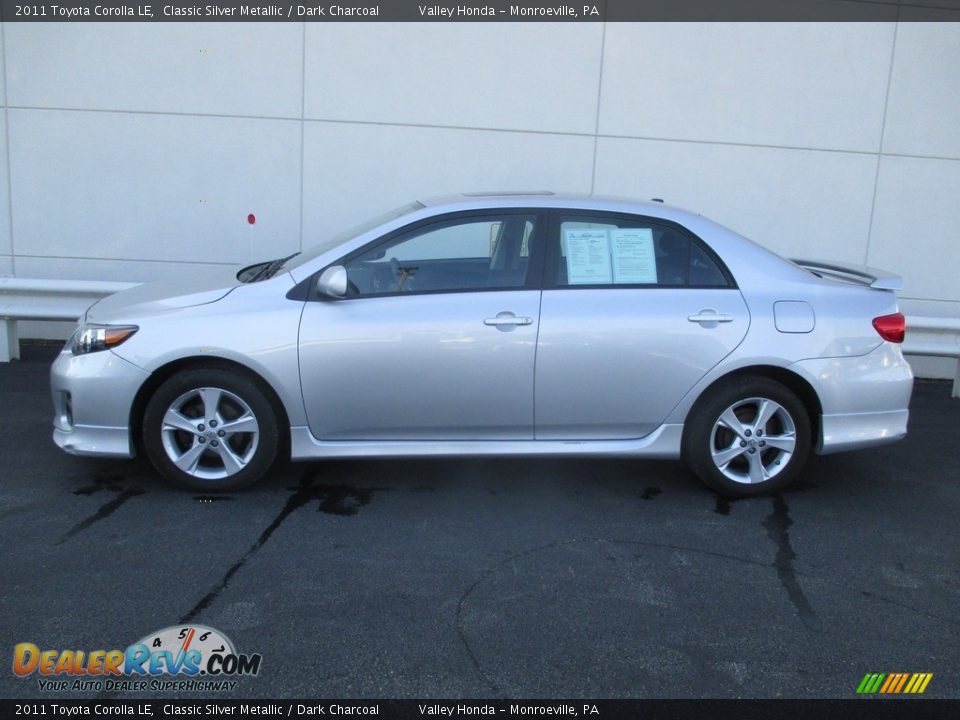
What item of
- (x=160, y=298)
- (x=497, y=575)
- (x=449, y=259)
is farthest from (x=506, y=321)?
(x=160, y=298)

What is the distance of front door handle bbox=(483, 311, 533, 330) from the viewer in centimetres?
469

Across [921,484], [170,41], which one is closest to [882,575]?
[921,484]

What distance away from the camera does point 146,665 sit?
10.4ft

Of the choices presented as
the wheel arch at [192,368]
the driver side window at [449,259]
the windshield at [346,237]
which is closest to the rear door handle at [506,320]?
the driver side window at [449,259]

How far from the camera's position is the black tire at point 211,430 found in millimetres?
4656

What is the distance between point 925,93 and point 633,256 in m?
5.18

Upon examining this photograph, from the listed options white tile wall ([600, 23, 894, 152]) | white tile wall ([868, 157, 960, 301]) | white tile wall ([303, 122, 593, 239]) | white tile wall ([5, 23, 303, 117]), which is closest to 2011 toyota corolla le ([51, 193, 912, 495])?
white tile wall ([303, 122, 593, 239])

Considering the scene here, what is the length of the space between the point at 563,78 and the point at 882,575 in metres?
5.56

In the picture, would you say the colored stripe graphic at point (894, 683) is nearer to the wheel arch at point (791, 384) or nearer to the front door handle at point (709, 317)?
the wheel arch at point (791, 384)

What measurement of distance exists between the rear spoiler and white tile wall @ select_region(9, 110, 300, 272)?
4734mm

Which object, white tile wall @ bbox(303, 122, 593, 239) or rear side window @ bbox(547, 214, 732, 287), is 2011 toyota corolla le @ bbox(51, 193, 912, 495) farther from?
white tile wall @ bbox(303, 122, 593, 239)

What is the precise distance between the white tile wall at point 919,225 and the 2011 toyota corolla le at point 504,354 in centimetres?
388

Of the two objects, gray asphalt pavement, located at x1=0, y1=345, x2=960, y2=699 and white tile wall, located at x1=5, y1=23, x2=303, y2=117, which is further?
white tile wall, located at x1=5, y1=23, x2=303, y2=117
